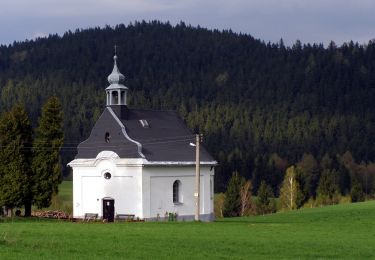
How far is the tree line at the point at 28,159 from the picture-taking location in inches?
2211

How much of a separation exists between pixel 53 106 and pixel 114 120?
179 inches

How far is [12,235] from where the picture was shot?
108 ft

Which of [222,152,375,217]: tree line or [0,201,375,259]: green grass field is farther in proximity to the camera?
[222,152,375,217]: tree line

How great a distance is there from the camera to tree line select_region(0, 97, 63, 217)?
56156 mm

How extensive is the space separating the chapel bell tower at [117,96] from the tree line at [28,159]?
Answer: 4.38 m

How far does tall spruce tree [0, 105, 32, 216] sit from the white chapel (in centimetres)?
405

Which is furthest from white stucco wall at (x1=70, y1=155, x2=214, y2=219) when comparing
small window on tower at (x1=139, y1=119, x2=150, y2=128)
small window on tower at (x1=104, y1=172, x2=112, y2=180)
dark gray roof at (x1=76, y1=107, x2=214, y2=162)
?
small window on tower at (x1=139, y1=119, x2=150, y2=128)

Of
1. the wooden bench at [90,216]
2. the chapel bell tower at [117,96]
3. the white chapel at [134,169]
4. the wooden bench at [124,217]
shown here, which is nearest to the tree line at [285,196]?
the white chapel at [134,169]

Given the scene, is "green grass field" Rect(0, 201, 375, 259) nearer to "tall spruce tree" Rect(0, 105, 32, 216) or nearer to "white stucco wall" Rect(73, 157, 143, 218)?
"white stucco wall" Rect(73, 157, 143, 218)

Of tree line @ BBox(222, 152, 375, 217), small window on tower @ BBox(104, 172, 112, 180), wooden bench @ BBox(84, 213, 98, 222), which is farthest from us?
tree line @ BBox(222, 152, 375, 217)

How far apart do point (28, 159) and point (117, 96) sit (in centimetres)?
837

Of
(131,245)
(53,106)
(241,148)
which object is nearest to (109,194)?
(53,106)

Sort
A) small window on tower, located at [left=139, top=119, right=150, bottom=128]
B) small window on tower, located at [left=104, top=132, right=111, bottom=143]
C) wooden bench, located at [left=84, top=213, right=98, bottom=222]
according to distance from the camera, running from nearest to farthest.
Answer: wooden bench, located at [left=84, top=213, right=98, bottom=222] < small window on tower, located at [left=104, top=132, right=111, bottom=143] < small window on tower, located at [left=139, top=119, right=150, bottom=128]

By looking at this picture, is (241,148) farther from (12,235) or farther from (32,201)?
(12,235)
